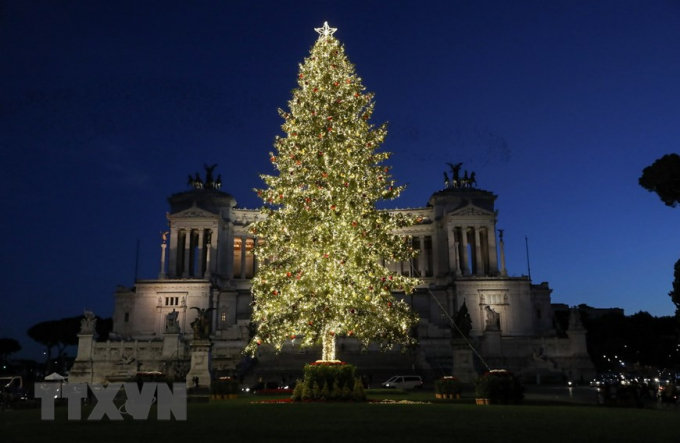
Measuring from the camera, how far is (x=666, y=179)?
34719mm

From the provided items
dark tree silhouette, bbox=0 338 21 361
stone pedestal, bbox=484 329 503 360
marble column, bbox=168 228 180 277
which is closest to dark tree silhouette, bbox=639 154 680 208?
stone pedestal, bbox=484 329 503 360

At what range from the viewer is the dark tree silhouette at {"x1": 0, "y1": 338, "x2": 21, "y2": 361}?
112 meters

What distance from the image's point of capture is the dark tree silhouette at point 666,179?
→ 34.5 m

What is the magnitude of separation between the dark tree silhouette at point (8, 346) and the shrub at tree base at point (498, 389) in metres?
108

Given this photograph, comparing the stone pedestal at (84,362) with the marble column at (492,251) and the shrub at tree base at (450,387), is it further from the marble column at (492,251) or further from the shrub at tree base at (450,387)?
the marble column at (492,251)

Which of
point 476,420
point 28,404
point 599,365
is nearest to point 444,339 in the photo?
point 28,404

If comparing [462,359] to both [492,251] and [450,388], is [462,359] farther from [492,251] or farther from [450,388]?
[492,251]

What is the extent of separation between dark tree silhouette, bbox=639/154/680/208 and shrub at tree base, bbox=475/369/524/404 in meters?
16.1

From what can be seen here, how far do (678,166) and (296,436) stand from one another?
98.4 ft

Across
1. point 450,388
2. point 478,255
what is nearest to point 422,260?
point 478,255

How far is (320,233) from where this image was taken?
2628 centimetres

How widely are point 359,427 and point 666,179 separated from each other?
2743cm

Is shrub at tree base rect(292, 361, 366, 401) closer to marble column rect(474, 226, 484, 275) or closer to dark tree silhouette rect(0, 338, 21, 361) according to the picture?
marble column rect(474, 226, 484, 275)

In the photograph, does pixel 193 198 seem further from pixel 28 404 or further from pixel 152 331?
pixel 28 404
